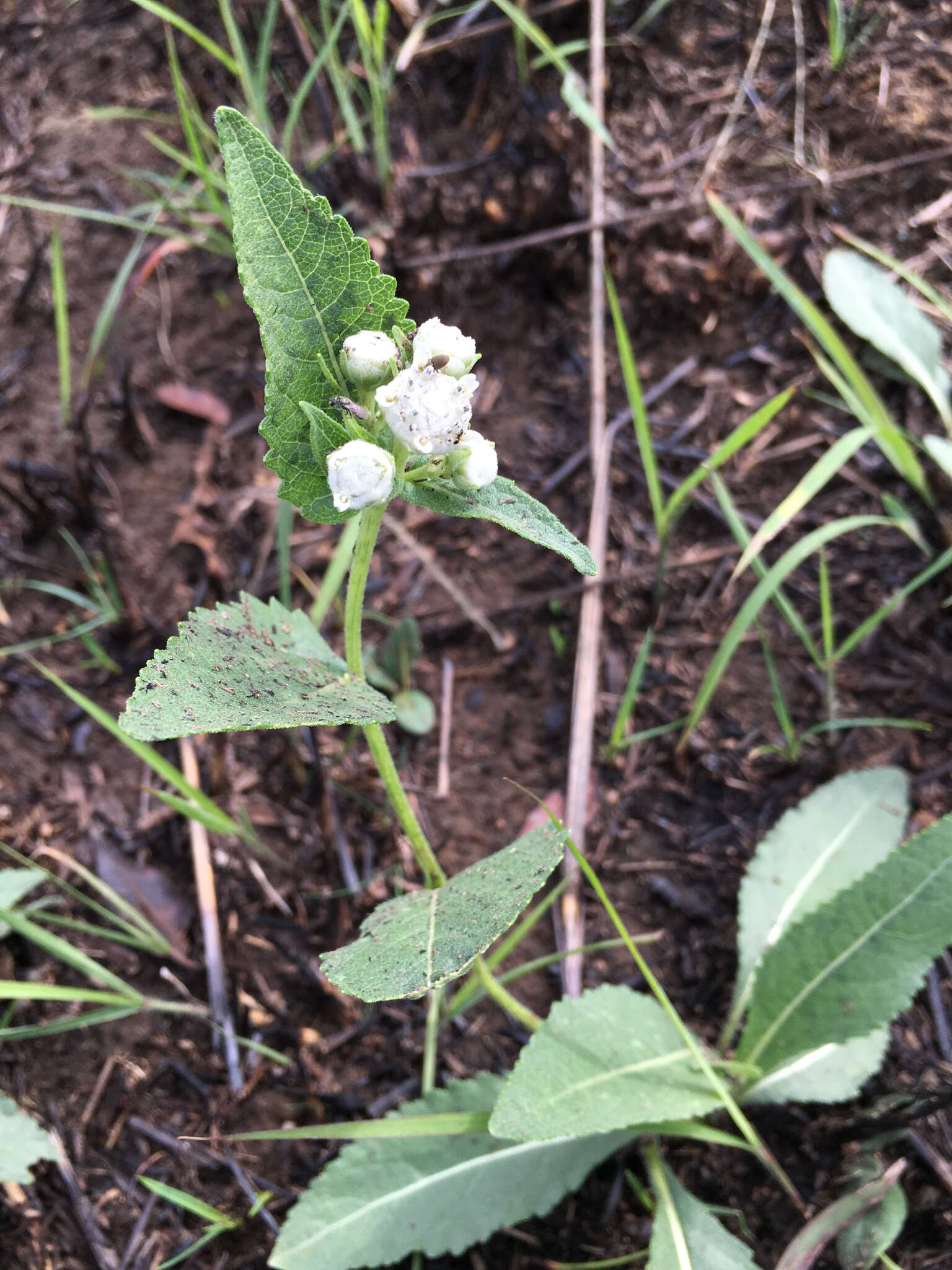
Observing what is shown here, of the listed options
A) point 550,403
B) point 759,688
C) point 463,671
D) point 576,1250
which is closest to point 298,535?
point 463,671

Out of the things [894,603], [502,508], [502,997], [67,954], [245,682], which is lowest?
[502,997]

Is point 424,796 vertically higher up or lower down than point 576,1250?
higher up

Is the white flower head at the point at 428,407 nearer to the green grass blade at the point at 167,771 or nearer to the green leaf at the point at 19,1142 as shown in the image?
the green grass blade at the point at 167,771

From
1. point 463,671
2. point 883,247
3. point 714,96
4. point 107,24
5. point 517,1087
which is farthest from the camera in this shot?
point 107,24

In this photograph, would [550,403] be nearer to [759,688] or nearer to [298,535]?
[298,535]

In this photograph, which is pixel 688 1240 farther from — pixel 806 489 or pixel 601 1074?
pixel 806 489

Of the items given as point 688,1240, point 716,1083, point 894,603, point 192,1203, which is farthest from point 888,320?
point 192,1203

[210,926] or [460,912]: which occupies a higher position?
[460,912]
